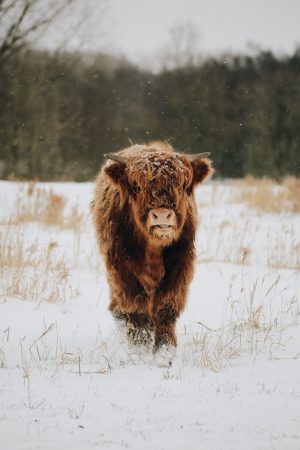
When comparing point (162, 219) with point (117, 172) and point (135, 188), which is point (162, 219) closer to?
point (135, 188)

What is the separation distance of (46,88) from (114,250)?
59.1 feet

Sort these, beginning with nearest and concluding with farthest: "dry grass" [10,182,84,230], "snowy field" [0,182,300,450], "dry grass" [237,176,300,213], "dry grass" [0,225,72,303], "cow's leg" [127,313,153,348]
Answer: "snowy field" [0,182,300,450]
"cow's leg" [127,313,153,348]
"dry grass" [0,225,72,303]
"dry grass" [10,182,84,230]
"dry grass" [237,176,300,213]

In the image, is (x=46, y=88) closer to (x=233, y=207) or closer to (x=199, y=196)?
(x=199, y=196)

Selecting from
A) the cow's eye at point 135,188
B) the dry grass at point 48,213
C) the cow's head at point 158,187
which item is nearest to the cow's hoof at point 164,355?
the cow's head at point 158,187

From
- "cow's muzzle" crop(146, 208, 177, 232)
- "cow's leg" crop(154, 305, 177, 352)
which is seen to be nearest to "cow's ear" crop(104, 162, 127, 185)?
"cow's muzzle" crop(146, 208, 177, 232)

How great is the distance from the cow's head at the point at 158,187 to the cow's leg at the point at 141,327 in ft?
2.38

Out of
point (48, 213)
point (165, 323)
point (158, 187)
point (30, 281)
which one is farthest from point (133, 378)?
point (48, 213)

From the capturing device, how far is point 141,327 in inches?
146

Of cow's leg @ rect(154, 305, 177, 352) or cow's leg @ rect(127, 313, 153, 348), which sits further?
cow's leg @ rect(127, 313, 153, 348)

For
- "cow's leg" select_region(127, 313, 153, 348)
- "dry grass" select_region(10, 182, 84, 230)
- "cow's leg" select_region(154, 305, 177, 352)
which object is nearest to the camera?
"cow's leg" select_region(154, 305, 177, 352)

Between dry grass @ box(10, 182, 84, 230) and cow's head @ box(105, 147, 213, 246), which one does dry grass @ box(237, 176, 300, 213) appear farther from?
cow's head @ box(105, 147, 213, 246)

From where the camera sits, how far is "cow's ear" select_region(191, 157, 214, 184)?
3.59m

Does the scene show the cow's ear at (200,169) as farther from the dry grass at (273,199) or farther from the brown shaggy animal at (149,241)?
the dry grass at (273,199)

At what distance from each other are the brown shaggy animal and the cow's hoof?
46mm
